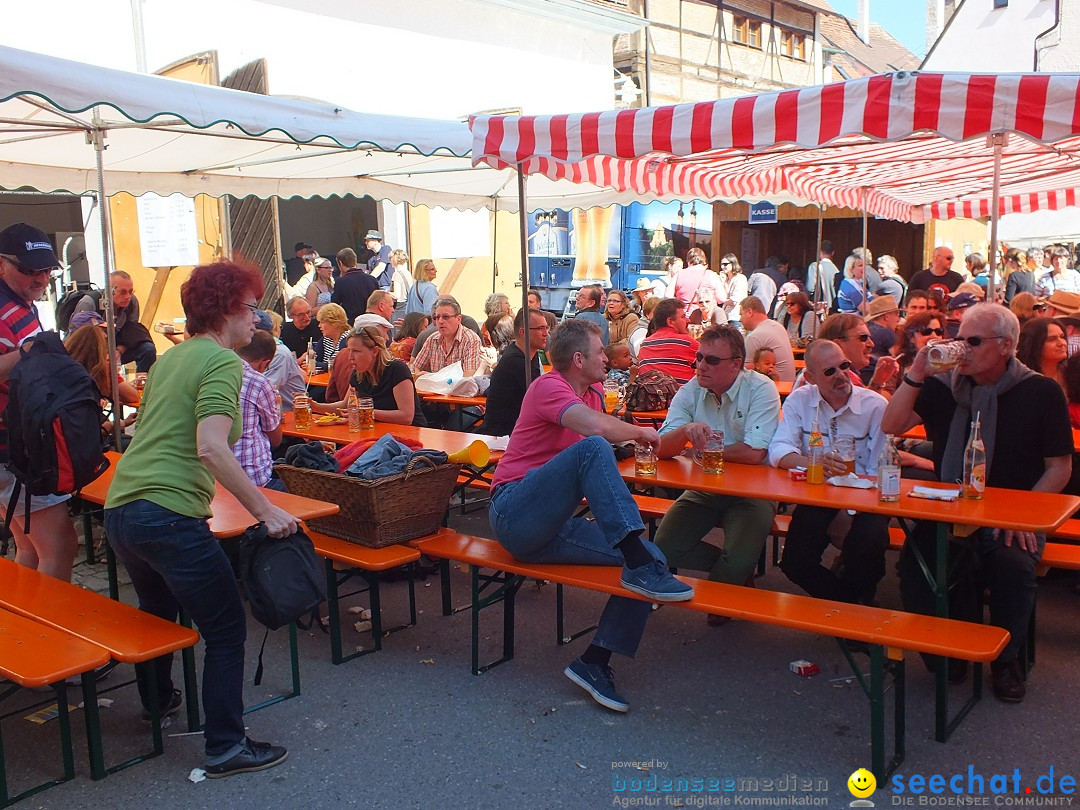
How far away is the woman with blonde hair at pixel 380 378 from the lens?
222 inches

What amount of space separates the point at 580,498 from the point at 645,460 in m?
0.51

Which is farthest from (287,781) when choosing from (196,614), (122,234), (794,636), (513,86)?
(513,86)

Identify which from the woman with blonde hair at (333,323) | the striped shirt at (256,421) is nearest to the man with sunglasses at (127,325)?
the woman with blonde hair at (333,323)

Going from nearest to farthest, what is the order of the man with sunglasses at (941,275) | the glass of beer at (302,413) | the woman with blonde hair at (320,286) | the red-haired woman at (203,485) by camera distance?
the red-haired woman at (203,485) → the glass of beer at (302,413) → the man with sunglasses at (941,275) → the woman with blonde hair at (320,286)

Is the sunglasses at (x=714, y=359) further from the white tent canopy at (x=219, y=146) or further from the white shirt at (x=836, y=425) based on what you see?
the white tent canopy at (x=219, y=146)

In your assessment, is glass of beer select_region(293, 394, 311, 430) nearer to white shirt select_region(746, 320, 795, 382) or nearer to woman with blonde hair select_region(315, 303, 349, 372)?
woman with blonde hair select_region(315, 303, 349, 372)

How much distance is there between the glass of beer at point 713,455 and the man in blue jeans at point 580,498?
27 cm

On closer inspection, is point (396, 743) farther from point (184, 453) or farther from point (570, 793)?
point (184, 453)

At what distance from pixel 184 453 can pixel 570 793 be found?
1.64 m

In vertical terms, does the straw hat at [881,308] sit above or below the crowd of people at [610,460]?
above

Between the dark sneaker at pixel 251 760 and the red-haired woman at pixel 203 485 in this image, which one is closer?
the red-haired woman at pixel 203 485

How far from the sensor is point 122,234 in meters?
12.8

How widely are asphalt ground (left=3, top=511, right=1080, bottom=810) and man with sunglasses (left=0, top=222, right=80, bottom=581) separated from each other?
0.60 m

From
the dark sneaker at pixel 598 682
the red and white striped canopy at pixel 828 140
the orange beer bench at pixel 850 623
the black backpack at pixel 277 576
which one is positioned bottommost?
the dark sneaker at pixel 598 682
